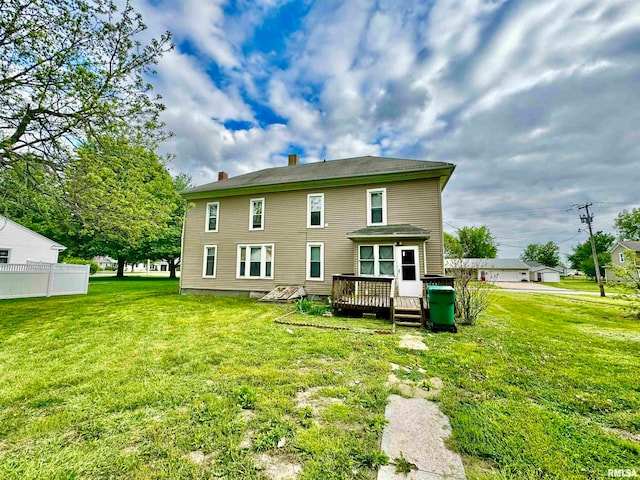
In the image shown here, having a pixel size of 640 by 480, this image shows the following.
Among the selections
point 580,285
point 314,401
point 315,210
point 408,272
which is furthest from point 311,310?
point 580,285

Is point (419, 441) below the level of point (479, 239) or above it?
below

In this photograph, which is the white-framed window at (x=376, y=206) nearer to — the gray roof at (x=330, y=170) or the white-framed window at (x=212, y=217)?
the gray roof at (x=330, y=170)

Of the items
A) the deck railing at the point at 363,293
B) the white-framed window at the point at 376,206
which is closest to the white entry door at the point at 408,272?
the white-framed window at the point at 376,206

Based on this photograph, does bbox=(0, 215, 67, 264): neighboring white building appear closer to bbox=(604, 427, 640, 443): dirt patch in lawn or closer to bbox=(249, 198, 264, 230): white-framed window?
bbox=(249, 198, 264, 230): white-framed window

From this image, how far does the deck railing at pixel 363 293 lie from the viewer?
314 inches

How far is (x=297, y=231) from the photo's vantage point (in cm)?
1262

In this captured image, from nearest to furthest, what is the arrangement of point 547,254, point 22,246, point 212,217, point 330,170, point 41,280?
1. point 41,280
2. point 330,170
3. point 212,217
4. point 22,246
5. point 547,254

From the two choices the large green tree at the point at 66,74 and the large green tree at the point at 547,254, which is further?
the large green tree at the point at 547,254

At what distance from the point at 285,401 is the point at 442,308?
506cm

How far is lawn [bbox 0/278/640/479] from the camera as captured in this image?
2.00 meters

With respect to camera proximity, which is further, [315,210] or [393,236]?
[315,210]

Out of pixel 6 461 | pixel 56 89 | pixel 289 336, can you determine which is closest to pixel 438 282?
pixel 289 336

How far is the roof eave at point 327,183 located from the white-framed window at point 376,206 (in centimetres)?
49

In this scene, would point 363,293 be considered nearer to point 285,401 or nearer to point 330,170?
point 285,401
